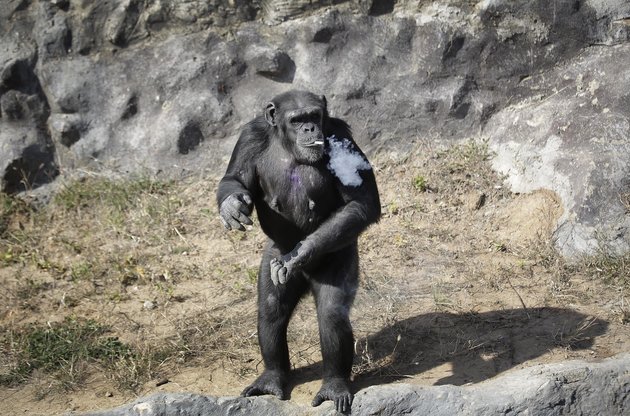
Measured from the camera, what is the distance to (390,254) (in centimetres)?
802

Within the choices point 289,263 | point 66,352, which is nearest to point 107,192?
point 66,352

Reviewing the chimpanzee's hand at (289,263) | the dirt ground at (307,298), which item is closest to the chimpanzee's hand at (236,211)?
the chimpanzee's hand at (289,263)

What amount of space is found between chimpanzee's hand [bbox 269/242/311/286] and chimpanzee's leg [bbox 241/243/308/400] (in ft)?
1.62

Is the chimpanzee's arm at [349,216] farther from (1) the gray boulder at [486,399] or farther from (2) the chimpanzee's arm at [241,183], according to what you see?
(1) the gray boulder at [486,399]

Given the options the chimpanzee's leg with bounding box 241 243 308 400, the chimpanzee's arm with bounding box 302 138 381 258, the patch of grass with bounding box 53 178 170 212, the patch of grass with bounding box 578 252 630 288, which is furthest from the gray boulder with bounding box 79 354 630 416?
the patch of grass with bounding box 53 178 170 212

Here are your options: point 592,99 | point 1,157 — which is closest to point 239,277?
point 1,157

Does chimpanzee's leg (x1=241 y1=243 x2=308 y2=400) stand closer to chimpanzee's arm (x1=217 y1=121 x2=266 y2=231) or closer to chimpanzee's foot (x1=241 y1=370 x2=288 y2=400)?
chimpanzee's foot (x1=241 y1=370 x2=288 y2=400)

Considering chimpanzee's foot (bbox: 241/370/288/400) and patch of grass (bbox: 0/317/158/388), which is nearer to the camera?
chimpanzee's foot (bbox: 241/370/288/400)

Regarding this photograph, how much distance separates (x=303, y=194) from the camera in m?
5.67

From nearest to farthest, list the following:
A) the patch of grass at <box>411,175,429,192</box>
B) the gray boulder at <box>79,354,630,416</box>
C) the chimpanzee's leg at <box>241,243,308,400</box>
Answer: the gray boulder at <box>79,354,630,416</box> → the chimpanzee's leg at <box>241,243,308,400</box> → the patch of grass at <box>411,175,429,192</box>

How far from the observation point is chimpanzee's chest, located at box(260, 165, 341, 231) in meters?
5.66

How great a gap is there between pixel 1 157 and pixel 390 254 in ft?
14.9

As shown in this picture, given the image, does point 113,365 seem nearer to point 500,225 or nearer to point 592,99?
point 500,225

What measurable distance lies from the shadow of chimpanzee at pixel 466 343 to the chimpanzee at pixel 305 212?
50 cm
